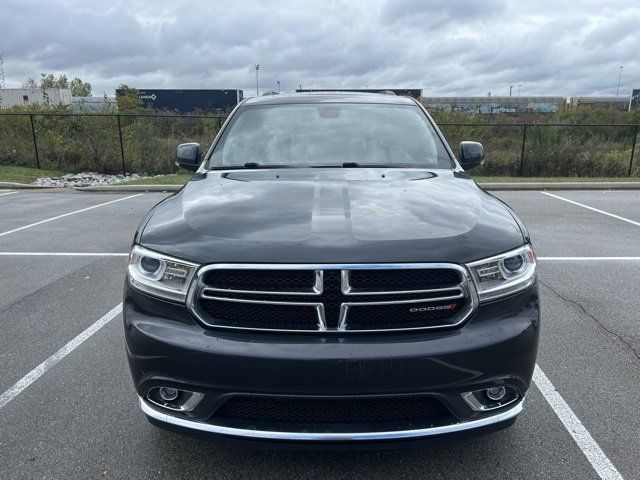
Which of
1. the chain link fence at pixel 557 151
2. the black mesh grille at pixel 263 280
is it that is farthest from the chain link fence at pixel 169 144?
the black mesh grille at pixel 263 280

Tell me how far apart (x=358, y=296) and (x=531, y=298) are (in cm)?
81

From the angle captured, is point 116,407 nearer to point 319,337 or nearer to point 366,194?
point 319,337

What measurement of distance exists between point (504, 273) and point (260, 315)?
1.07 m

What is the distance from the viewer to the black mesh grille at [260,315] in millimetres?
2010

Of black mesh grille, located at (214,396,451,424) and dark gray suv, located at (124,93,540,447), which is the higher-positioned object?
dark gray suv, located at (124,93,540,447)

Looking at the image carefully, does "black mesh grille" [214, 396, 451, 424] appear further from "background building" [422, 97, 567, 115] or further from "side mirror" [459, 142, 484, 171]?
"background building" [422, 97, 567, 115]

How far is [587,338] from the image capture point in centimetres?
381

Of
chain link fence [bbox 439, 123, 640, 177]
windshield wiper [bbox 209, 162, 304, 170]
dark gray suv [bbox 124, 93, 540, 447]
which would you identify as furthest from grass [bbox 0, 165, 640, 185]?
dark gray suv [bbox 124, 93, 540, 447]

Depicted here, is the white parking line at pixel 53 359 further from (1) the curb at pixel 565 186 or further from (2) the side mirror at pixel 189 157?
(1) the curb at pixel 565 186

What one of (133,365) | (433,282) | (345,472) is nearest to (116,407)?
(133,365)

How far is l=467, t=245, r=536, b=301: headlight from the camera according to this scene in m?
2.07

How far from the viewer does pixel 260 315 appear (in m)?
2.04

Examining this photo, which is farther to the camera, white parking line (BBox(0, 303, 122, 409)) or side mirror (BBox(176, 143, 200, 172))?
side mirror (BBox(176, 143, 200, 172))

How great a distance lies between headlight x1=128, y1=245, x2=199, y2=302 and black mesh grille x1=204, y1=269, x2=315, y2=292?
0.11m
